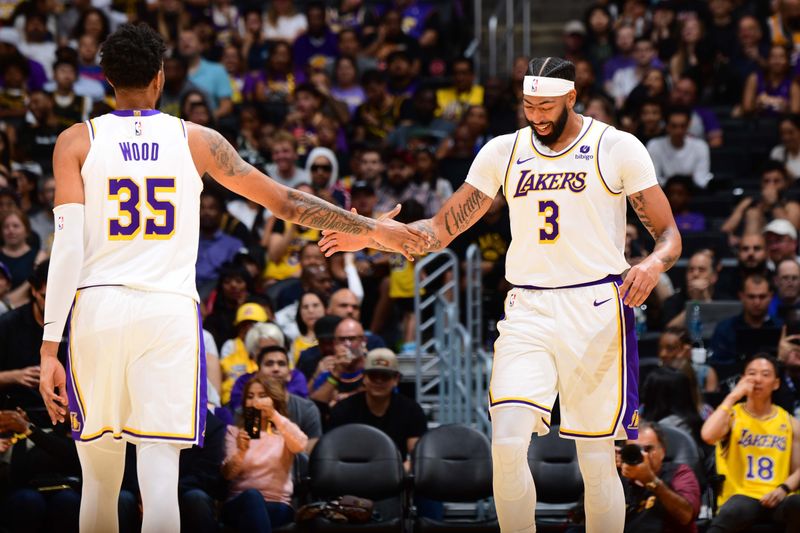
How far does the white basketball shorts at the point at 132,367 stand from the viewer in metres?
5.47

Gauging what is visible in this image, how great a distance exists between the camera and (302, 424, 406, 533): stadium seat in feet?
31.1

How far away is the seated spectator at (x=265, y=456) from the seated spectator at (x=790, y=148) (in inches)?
321

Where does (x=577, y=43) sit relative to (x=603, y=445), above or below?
above

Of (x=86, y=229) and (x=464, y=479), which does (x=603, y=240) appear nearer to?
(x=86, y=229)

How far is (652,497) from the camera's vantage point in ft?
28.9

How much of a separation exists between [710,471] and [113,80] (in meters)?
5.96

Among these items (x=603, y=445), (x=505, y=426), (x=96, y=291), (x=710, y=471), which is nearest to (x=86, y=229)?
(x=96, y=291)

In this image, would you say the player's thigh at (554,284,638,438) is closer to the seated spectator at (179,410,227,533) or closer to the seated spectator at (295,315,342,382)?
the seated spectator at (179,410,227,533)

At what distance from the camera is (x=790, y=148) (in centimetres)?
1509

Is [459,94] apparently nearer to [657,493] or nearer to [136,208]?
[657,493]

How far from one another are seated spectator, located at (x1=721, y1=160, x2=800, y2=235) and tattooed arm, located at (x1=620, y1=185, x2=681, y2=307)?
7.62 m

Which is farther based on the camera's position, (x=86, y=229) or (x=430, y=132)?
(x=430, y=132)

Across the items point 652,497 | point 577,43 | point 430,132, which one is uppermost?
point 577,43

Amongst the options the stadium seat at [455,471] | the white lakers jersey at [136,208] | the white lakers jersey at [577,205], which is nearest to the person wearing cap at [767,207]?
the stadium seat at [455,471]
